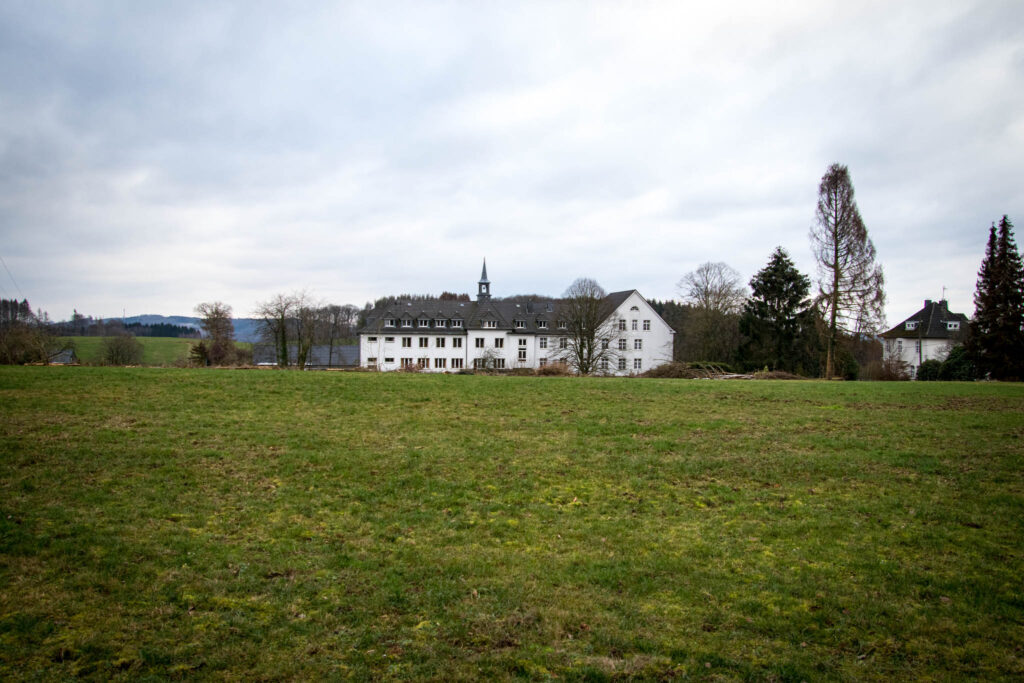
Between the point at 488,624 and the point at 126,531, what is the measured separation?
18.0ft

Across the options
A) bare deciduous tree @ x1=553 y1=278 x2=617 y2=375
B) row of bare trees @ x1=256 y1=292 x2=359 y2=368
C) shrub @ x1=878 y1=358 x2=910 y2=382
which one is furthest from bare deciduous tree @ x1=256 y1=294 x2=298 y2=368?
shrub @ x1=878 y1=358 x2=910 y2=382

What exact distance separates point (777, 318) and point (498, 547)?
170 ft

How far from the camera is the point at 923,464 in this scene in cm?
1165

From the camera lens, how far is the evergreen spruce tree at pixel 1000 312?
3906cm

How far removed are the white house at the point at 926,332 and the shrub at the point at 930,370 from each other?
19.1m

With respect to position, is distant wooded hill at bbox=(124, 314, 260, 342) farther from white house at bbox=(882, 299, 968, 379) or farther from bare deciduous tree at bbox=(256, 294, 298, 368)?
white house at bbox=(882, 299, 968, 379)

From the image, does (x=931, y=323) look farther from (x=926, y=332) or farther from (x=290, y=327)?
(x=290, y=327)

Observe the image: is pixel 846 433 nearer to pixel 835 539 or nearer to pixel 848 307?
pixel 835 539

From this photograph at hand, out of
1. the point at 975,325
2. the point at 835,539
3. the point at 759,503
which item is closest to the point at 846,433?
the point at 759,503

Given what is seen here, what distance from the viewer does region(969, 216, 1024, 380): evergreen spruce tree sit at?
3906 cm

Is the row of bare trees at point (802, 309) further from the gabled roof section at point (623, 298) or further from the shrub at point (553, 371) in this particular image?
the shrub at point (553, 371)

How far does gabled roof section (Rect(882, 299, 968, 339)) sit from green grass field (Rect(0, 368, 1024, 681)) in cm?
6037

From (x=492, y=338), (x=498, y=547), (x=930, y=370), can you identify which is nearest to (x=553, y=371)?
(x=498, y=547)

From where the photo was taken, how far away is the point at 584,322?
53.8 m
